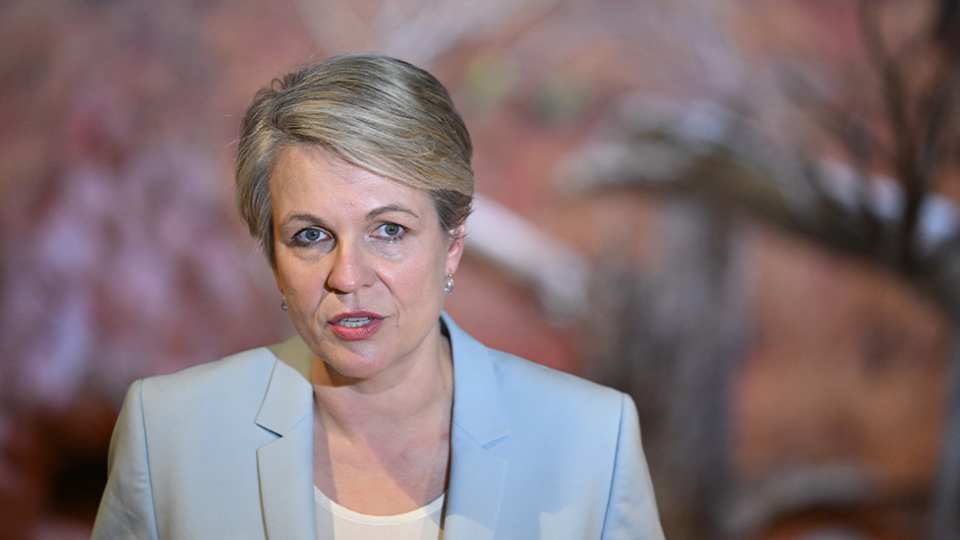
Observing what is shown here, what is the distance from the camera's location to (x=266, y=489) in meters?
1.33

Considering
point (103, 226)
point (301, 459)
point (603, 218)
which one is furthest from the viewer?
point (603, 218)

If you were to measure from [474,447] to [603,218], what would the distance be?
1675mm

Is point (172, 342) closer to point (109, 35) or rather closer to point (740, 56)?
point (109, 35)

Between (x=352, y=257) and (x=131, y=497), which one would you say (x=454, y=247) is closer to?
(x=352, y=257)

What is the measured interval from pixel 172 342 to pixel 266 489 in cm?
172

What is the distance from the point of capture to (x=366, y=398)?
143 cm

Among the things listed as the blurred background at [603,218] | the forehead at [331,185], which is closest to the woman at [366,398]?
the forehead at [331,185]

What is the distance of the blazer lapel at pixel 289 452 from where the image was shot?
1.30m

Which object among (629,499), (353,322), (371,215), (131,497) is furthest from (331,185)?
(629,499)

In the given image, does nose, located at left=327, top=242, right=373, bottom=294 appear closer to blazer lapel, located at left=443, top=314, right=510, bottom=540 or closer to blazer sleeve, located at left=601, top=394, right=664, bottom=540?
blazer lapel, located at left=443, top=314, right=510, bottom=540

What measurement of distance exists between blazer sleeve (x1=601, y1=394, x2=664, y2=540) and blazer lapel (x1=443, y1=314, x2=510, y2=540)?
0.23 m

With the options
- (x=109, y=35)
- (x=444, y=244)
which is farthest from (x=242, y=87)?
(x=444, y=244)

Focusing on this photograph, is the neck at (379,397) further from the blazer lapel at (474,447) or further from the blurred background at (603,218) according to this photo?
the blurred background at (603,218)

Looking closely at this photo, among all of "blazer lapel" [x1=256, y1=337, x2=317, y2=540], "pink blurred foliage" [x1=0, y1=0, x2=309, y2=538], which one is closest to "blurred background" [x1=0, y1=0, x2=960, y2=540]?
"pink blurred foliage" [x1=0, y1=0, x2=309, y2=538]
